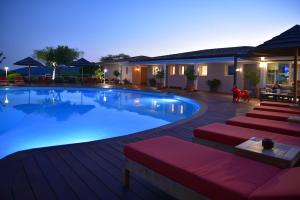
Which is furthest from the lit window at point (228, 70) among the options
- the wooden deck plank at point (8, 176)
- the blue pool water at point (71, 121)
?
the wooden deck plank at point (8, 176)

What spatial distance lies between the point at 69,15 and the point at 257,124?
3431cm

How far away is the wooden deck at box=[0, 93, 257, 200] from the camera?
286 cm

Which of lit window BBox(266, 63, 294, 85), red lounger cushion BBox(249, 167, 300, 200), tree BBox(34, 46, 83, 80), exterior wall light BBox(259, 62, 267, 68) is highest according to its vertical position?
tree BBox(34, 46, 83, 80)

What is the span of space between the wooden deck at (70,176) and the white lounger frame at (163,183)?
27 cm

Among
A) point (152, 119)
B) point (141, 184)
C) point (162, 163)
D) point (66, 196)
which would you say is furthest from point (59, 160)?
point (152, 119)

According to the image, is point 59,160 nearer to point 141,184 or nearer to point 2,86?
point 141,184

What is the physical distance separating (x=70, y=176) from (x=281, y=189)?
2.57m

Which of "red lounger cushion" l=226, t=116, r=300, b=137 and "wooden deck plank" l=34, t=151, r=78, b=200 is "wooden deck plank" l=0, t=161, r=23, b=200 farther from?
"red lounger cushion" l=226, t=116, r=300, b=137

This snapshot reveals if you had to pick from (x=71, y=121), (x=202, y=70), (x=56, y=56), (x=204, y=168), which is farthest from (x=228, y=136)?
(x=56, y=56)

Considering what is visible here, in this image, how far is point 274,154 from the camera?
269 cm

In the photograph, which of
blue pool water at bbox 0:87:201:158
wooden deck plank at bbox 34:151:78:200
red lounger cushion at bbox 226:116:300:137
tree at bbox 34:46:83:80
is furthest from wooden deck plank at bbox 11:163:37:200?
tree at bbox 34:46:83:80

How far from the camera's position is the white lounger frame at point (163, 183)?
2.34 m

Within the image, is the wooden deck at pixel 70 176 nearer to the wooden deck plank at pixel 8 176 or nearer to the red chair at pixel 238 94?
the wooden deck plank at pixel 8 176

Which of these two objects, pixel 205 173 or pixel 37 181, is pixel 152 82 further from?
pixel 205 173
